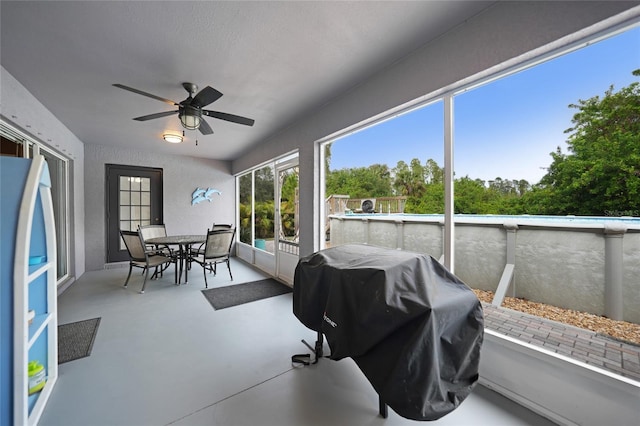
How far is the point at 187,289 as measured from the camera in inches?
151

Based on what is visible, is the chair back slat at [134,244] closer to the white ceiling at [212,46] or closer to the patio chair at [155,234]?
the patio chair at [155,234]

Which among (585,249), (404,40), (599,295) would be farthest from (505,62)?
(599,295)

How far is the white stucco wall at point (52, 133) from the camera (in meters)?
2.36

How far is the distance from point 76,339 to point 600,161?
4.49m

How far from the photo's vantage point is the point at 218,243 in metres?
4.16

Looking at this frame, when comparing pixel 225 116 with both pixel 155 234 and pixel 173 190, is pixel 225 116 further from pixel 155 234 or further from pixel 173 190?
pixel 173 190

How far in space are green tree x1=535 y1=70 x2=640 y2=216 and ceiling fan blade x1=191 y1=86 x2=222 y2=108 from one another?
2701mm

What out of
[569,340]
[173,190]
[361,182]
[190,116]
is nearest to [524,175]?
[569,340]

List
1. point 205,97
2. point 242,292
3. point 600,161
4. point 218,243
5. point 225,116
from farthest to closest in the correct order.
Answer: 1. point 218,243
2. point 242,292
3. point 225,116
4. point 205,97
5. point 600,161

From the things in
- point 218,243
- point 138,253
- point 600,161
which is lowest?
point 138,253

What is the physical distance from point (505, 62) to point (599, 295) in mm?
1779

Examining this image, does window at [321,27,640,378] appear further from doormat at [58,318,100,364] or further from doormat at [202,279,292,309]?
doormat at [58,318,100,364]

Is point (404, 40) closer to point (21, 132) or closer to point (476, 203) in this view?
point (476, 203)

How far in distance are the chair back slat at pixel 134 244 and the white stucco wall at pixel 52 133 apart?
1235 millimetres
